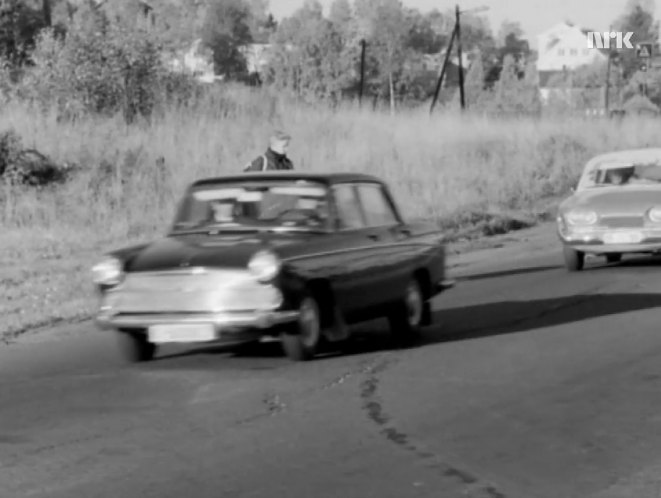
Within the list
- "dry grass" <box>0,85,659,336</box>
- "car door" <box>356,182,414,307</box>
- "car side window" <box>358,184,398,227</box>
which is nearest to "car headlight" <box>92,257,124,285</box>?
"car door" <box>356,182,414,307</box>

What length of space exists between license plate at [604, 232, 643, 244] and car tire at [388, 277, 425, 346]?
6.01 m

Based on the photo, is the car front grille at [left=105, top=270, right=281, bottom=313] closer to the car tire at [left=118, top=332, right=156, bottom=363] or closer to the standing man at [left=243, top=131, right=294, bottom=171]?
the car tire at [left=118, top=332, right=156, bottom=363]

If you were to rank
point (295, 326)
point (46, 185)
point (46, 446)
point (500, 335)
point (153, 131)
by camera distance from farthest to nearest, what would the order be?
point (153, 131) → point (46, 185) → point (500, 335) → point (295, 326) → point (46, 446)

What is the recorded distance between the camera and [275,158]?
16.4 m

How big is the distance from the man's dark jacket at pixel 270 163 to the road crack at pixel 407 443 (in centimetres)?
484

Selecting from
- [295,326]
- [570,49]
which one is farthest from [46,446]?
[570,49]

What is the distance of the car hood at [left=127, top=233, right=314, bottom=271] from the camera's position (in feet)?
38.1

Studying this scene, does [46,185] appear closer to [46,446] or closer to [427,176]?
[427,176]

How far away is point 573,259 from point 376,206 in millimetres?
6727

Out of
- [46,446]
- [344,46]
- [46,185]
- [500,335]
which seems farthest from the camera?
[344,46]

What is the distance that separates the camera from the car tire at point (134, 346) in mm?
12305

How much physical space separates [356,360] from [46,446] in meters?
3.87

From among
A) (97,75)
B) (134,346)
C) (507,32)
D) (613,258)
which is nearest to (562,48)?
(507,32)

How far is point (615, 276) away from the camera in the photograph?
18969 mm
